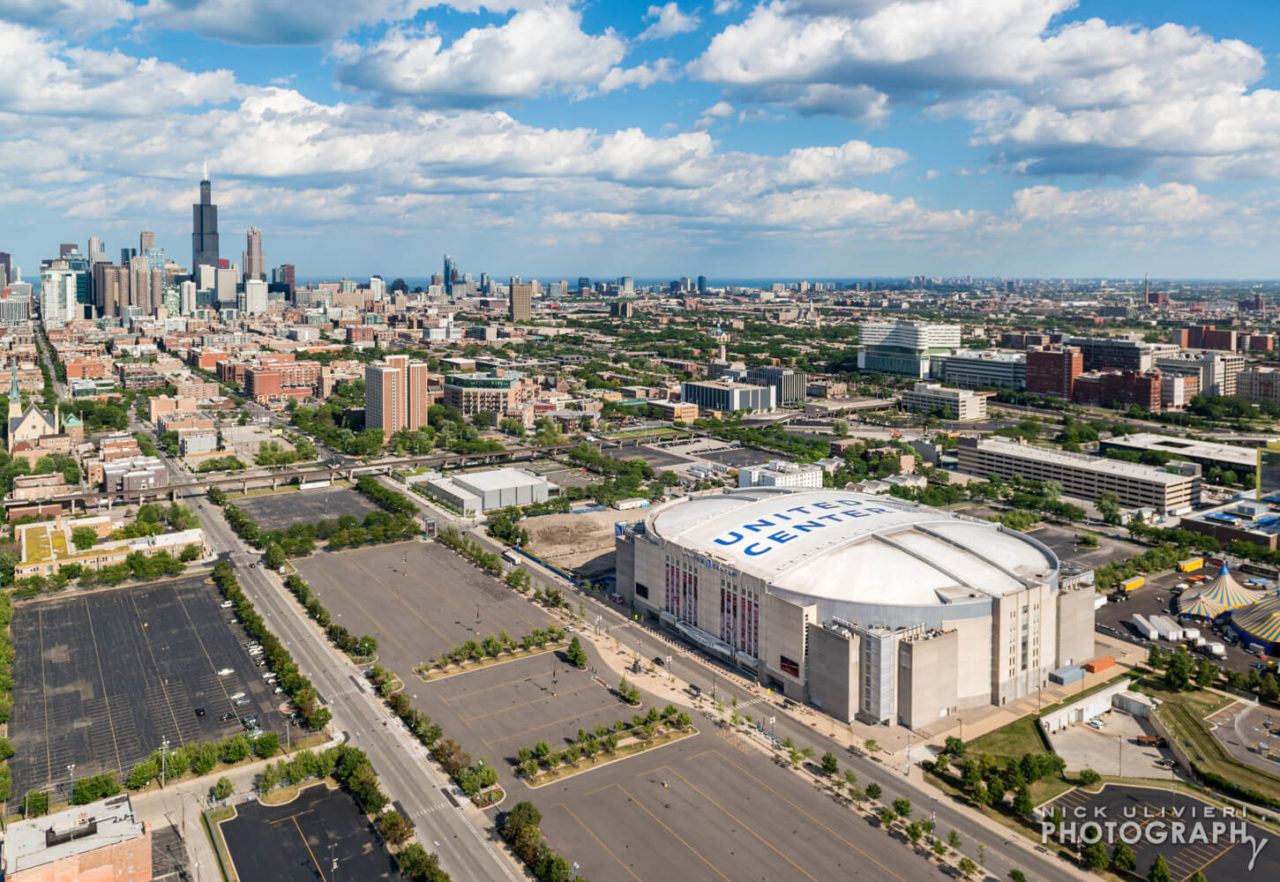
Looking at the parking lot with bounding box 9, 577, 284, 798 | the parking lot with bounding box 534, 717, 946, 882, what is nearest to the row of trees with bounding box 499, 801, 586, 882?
the parking lot with bounding box 534, 717, 946, 882

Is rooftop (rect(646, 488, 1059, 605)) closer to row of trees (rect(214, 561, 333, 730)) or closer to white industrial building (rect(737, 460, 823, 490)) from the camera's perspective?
row of trees (rect(214, 561, 333, 730))

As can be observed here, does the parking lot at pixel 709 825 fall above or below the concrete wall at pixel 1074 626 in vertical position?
below

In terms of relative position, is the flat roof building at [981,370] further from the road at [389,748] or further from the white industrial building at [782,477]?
the road at [389,748]

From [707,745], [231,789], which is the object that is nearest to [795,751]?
[707,745]

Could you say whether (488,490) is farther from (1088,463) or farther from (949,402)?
(949,402)

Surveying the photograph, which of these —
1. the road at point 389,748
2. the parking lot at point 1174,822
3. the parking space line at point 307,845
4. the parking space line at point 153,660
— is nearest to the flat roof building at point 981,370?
the parking lot at point 1174,822

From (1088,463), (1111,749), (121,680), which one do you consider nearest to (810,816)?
(1111,749)

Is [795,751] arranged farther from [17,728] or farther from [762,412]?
[762,412]
